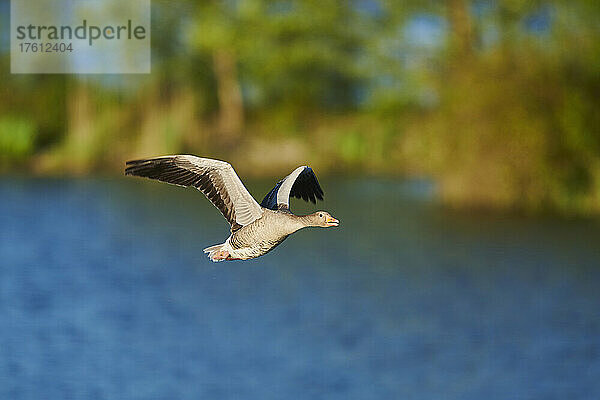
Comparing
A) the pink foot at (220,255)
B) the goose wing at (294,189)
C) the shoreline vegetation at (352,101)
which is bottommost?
the pink foot at (220,255)

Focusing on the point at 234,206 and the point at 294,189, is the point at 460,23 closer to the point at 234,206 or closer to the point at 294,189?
Result: the point at 294,189

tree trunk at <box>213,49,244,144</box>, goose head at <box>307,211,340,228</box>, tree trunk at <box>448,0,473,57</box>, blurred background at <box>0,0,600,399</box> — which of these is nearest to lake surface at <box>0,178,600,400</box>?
blurred background at <box>0,0,600,399</box>

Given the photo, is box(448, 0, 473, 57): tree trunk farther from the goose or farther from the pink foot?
the pink foot

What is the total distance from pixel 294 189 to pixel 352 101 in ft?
143

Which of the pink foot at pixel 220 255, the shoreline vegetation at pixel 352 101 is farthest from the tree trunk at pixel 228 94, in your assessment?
the pink foot at pixel 220 255

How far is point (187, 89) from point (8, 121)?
373 inches

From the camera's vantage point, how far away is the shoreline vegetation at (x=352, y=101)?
95.0ft

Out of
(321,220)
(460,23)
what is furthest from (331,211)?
(321,220)

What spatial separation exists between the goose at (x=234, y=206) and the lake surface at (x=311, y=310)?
28.2 feet

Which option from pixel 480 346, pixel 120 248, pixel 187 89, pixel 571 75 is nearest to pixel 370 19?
pixel 187 89

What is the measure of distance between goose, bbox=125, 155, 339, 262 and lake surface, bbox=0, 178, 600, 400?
8598 millimetres

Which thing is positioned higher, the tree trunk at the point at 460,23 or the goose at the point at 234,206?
the tree trunk at the point at 460,23

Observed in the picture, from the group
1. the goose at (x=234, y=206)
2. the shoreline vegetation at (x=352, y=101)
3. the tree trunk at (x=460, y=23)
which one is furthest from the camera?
the tree trunk at (x=460, y=23)

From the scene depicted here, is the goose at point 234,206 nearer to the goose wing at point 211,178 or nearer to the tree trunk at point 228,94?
the goose wing at point 211,178
